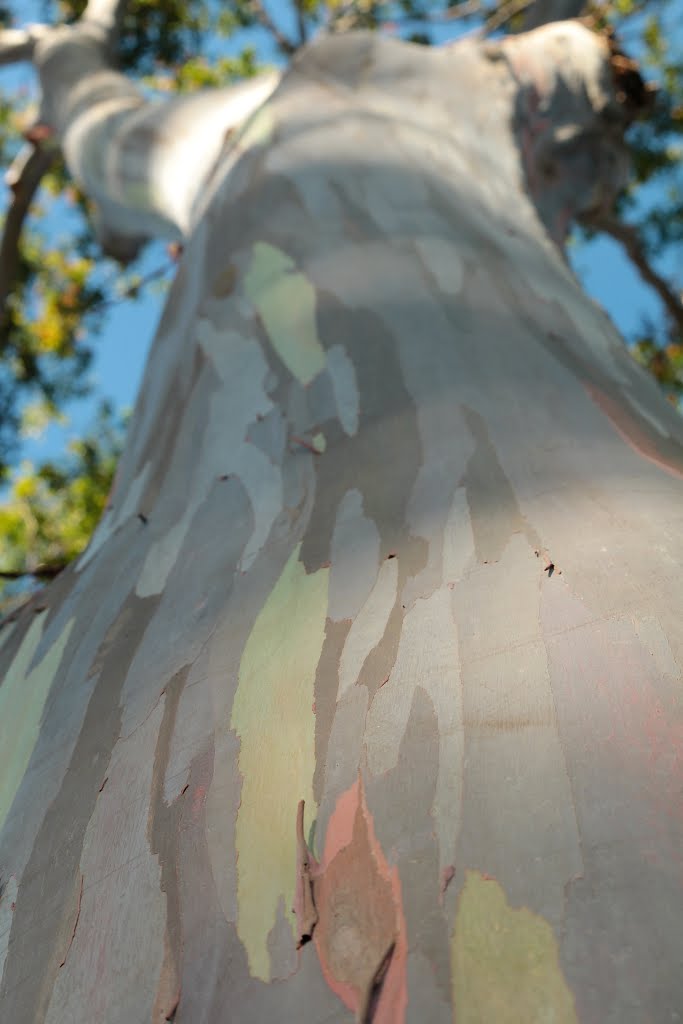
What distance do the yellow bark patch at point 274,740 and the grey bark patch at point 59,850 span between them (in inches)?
5.8

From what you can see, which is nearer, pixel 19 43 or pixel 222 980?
pixel 222 980

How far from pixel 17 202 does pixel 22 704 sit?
158 inches

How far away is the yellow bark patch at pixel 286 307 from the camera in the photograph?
1318 millimetres

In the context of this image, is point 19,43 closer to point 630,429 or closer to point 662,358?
point 662,358

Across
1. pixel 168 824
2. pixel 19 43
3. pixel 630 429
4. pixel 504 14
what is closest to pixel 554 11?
pixel 504 14

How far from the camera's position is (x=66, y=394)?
20.5 feet

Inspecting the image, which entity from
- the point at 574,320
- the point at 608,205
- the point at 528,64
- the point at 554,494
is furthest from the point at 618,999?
the point at 608,205

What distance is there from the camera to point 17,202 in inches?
181

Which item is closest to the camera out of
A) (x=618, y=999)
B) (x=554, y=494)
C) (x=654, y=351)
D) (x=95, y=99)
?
(x=618, y=999)

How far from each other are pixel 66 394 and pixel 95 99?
10.1ft

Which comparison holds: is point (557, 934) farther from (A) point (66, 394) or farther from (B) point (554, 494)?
(A) point (66, 394)

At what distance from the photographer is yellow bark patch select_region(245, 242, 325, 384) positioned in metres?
1.32

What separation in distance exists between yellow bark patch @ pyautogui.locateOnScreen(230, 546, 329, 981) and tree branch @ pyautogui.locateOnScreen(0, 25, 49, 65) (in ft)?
12.7

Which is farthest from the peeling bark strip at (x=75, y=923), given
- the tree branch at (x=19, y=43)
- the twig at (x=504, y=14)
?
the twig at (x=504, y=14)
